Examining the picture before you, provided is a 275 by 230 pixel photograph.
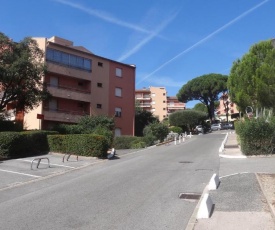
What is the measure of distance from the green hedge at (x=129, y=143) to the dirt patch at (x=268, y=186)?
68.7ft

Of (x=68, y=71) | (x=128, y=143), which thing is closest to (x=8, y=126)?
(x=128, y=143)

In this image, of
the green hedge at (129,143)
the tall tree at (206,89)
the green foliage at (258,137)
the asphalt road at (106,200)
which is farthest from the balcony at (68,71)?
the tall tree at (206,89)

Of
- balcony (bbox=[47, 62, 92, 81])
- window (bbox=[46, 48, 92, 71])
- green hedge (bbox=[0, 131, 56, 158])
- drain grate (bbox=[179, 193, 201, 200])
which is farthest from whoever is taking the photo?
window (bbox=[46, 48, 92, 71])

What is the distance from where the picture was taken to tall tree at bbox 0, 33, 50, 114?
2816 cm

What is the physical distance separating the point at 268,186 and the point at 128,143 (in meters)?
24.9

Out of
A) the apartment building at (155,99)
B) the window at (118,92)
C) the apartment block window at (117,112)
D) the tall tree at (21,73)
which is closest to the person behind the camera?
the tall tree at (21,73)

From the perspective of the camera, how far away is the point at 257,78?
21594 millimetres

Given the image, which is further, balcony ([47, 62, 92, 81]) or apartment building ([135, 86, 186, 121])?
apartment building ([135, 86, 186, 121])

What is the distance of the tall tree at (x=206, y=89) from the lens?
7738 cm

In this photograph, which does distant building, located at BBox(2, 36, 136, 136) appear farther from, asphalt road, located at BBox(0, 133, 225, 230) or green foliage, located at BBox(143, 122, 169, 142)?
asphalt road, located at BBox(0, 133, 225, 230)

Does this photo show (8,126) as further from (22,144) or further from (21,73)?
(22,144)

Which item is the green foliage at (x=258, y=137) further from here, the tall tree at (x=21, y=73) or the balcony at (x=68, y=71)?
the balcony at (x=68, y=71)

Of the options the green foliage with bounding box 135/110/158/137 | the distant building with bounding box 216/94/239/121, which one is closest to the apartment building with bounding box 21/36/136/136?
the green foliage with bounding box 135/110/158/137

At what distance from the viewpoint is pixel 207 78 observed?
258 ft
